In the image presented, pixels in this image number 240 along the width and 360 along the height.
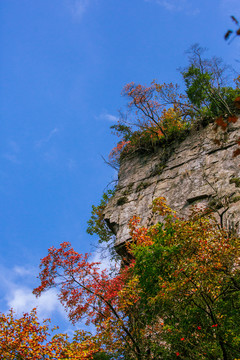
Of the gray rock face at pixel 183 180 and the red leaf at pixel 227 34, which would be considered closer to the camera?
the red leaf at pixel 227 34

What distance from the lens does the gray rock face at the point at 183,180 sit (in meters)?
14.3

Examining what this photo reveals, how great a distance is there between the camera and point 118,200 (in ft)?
61.2

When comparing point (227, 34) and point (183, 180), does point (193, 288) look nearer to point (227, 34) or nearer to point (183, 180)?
point (227, 34)

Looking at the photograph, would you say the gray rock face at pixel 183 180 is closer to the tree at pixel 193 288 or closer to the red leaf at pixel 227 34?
the tree at pixel 193 288

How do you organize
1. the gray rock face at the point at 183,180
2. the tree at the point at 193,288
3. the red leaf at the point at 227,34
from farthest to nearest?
the gray rock face at the point at 183,180, the tree at the point at 193,288, the red leaf at the point at 227,34

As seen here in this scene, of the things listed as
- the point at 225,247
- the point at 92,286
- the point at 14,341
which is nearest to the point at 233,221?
the point at 225,247

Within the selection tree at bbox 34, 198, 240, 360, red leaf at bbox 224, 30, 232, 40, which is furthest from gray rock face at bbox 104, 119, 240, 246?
red leaf at bbox 224, 30, 232, 40

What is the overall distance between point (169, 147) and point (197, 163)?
2.97m

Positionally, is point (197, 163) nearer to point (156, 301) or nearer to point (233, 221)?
point (233, 221)

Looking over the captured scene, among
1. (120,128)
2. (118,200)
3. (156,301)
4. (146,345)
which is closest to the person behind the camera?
(156,301)

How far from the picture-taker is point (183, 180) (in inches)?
648

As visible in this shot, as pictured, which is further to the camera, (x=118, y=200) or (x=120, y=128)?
(x=120, y=128)

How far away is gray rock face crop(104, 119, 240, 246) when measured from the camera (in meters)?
14.3

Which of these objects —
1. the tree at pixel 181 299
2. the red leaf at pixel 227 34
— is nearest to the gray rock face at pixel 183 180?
the tree at pixel 181 299
